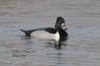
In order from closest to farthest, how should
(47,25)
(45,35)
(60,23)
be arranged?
(45,35) → (60,23) → (47,25)

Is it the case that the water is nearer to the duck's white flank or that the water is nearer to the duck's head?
the duck's head

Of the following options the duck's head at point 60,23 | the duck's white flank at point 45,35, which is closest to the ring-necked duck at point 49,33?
the duck's white flank at point 45,35

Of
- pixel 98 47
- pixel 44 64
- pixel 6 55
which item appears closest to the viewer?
pixel 44 64

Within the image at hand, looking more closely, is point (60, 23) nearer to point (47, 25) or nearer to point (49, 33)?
point (49, 33)

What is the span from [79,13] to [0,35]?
4.59m

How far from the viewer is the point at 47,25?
64.6 feet

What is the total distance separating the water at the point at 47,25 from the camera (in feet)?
47.1

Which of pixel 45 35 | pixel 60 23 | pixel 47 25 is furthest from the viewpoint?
pixel 47 25

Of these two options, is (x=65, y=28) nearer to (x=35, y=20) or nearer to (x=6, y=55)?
(x=35, y=20)

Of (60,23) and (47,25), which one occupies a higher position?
(60,23)

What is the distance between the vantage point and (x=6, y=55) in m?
14.7

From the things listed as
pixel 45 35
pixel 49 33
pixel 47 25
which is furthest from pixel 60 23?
pixel 47 25

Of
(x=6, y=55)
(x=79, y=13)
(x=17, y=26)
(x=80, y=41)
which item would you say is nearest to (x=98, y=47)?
(x=80, y=41)

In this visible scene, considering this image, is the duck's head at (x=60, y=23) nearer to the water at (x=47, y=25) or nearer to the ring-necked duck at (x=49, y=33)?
the ring-necked duck at (x=49, y=33)
